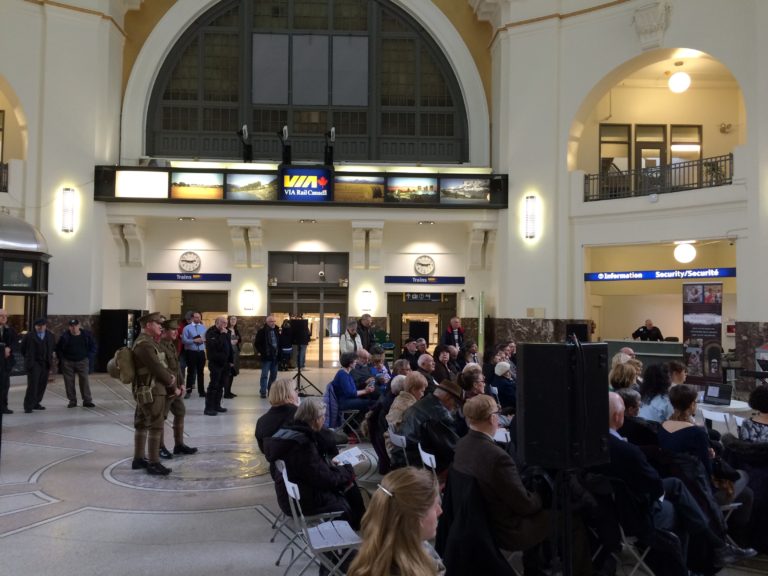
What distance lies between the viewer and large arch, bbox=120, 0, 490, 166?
18.6 metres

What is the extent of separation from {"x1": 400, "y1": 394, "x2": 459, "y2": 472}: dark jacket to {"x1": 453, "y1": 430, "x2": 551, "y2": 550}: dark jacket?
4.92ft

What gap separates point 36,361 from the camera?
36.4 feet

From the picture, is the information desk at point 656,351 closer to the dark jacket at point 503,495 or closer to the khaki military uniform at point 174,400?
the khaki military uniform at point 174,400

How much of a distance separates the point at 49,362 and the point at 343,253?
31.1 feet

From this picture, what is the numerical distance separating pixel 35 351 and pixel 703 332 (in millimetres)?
13827

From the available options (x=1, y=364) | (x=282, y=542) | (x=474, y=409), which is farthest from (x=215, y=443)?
(x=474, y=409)

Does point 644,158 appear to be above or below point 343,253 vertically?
above

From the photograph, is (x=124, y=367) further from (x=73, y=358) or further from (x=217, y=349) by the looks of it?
(x=73, y=358)

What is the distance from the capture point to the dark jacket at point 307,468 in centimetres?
453

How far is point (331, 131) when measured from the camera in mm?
18016

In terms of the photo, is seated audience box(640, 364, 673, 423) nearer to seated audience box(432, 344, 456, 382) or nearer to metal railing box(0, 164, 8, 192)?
seated audience box(432, 344, 456, 382)

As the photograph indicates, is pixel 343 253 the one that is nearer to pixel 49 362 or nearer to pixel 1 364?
pixel 49 362

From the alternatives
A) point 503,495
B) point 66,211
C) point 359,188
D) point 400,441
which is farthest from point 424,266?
point 503,495

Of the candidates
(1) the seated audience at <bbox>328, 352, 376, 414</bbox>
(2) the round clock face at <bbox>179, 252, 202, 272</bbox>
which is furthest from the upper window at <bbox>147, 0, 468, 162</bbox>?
(1) the seated audience at <bbox>328, 352, 376, 414</bbox>
